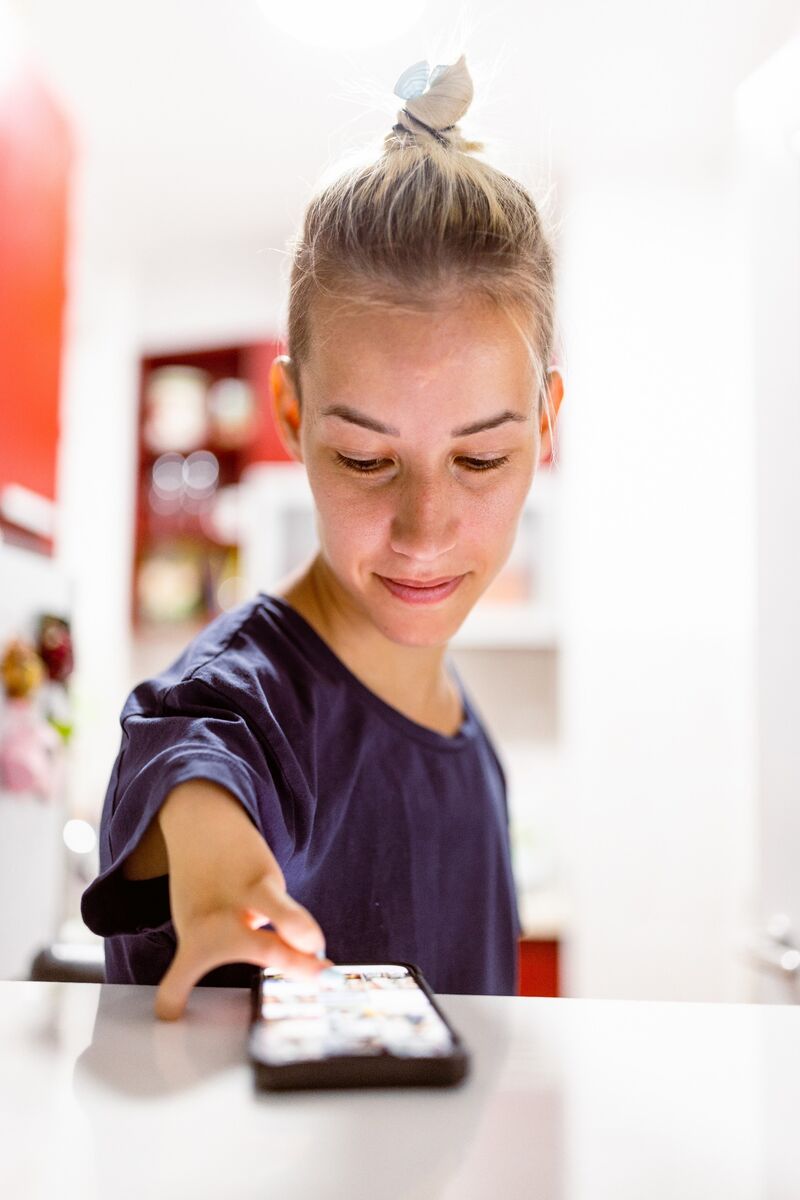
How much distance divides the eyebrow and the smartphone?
0.78 feet

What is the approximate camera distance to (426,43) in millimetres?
675

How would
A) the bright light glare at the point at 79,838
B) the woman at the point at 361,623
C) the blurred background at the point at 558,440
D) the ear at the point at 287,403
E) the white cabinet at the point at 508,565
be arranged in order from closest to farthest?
the woman at the point at 361,623 → the ear at the point at 287,403 → the blurred background at the point at 558,440 → the bright light glare at the point at 79,838 → the white cabinet at the point at 508,565

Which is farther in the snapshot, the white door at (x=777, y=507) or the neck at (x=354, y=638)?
the white door at (x=777, y=507)

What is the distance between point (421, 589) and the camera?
0.55 meters

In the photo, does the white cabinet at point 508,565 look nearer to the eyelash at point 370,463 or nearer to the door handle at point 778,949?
the door handle at point 778,949

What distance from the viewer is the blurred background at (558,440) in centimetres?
102

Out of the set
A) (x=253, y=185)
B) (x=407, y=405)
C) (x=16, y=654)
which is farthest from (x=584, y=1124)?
(x=253, y=185)

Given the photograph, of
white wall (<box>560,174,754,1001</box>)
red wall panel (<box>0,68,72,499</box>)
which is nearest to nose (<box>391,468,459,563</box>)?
red wall panel (<box>0,68,72,499</box>)

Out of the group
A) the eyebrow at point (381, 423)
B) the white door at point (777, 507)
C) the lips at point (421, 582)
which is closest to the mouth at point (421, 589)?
the lips at point (421, 582)

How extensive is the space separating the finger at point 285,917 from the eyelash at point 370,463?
0.74 feet

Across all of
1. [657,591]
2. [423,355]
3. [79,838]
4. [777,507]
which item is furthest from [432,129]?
[657,591]

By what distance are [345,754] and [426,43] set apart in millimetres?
471

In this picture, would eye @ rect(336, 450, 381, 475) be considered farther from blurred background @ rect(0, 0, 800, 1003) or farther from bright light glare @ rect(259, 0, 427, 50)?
bright light glare @ rect(259, 0, 427, 50)

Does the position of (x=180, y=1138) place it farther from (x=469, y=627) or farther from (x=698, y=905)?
(x=469, y=627)
